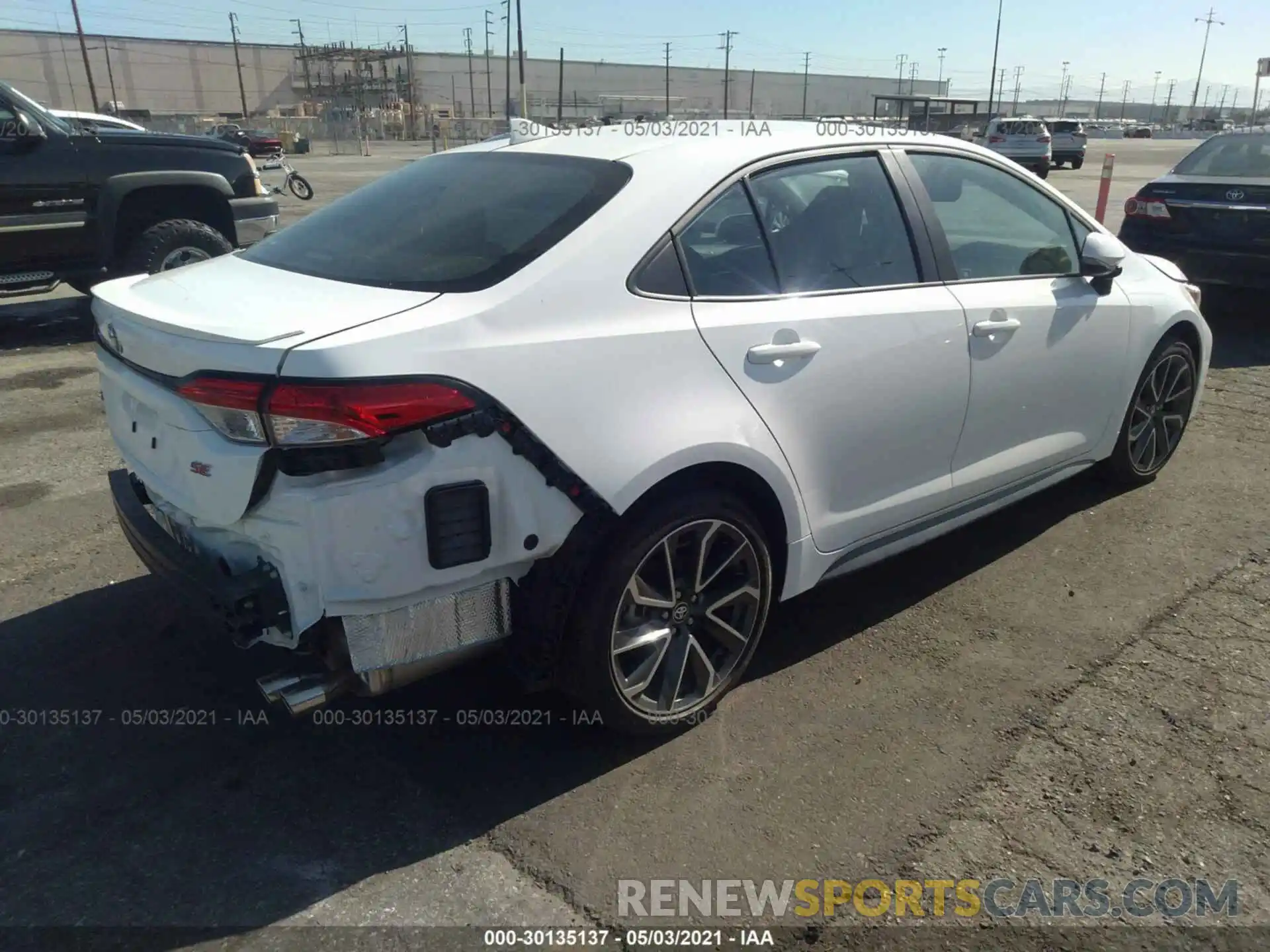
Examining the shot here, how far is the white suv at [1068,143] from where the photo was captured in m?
34.3

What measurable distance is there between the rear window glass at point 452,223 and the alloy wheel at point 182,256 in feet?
16.0

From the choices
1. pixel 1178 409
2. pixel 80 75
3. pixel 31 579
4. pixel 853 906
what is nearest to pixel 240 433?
pixel 853 906

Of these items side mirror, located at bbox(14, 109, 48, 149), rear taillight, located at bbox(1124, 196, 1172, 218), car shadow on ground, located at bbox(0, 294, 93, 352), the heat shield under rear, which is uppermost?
side mirror, located at bbox(14, 109, 48, 149)

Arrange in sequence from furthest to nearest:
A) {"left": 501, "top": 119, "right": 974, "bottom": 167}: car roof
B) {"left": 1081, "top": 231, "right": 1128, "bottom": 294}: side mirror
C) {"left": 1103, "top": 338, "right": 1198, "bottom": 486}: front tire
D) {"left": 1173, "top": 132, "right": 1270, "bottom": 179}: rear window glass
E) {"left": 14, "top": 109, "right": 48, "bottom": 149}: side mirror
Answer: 1. {"left": 1173, "top": 132, "right": 1270, "bottom": 179}: rear window glass
2. {"left": 14, "top": 109, "right": 48, "bottom": 149}: side mirror
3. {"left": 1103, "top": 338, "right": 1198, "bottom": 486}: front tire
4. {"left": 1081, "top": 231, "right": 1128, "bottom": 294}: side mirror
5. {"left": 501, "top": 119, "right": 974, "bottom": 167}: car roof

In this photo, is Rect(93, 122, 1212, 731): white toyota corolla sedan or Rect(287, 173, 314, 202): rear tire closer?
Rect(93, 122, 1212, 731): white toyota corolla sedan

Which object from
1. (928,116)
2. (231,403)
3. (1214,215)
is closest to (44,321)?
(231,403)

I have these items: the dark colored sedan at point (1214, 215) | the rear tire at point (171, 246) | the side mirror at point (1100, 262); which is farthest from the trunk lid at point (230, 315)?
the dark colored sedan at point (1214, 215)

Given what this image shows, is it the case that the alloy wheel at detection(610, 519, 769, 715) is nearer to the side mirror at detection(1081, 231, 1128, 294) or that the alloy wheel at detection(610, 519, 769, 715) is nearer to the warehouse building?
the side mirror at detection(1081, 231, 1128, 294)

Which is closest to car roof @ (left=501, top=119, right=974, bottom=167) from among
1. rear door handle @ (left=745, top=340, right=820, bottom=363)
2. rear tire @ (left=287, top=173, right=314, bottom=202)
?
rear door handle @ (left=745, top=340, right=820, bottom=363)

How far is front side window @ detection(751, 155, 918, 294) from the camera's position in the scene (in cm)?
306

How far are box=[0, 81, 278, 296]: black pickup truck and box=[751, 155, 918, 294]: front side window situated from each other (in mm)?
6100

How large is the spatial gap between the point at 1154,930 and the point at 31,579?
13.0 feet

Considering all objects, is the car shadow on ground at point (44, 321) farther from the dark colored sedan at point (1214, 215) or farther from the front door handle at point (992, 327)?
the dark colored sedan at point (1214, 215)

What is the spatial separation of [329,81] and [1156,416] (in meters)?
97.7
